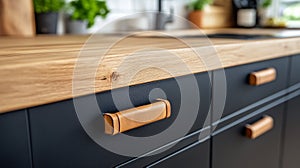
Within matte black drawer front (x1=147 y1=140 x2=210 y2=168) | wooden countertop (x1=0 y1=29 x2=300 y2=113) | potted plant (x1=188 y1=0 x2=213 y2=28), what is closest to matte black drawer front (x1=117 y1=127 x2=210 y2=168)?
matte black drawer front (x1=147 y1=140 x2=210 y2=168)

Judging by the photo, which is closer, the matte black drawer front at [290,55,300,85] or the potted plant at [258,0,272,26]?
the matte black drawer front at [290,55,300,85]

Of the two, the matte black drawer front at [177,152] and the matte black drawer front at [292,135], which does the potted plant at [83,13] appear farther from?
the matte black drawer front at [292,135]

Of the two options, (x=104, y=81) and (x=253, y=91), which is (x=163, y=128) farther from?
(x=253, y=91)

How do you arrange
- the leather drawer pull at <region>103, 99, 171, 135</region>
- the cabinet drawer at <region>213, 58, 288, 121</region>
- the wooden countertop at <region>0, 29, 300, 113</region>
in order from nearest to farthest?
the wooden countertop at <region>0, 29, 300, 113</region> → the leather drawer pull at <region>103, 99, 171, 135</region> → the cabinet drawer at <region>213, 58, 288, 121</region>

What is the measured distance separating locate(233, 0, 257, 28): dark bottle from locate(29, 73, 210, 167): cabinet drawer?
144cm

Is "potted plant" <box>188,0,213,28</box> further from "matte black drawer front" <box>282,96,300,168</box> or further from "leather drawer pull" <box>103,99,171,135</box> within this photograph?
"leather drawer pull" <box>103,99,171,135</box>

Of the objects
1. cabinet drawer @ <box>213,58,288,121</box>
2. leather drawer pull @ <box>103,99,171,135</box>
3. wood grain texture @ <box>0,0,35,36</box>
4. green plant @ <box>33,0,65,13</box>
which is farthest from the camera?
green plant @ <box>33,0,65,13</box>

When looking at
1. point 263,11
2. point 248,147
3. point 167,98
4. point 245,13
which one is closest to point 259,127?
point 248,147

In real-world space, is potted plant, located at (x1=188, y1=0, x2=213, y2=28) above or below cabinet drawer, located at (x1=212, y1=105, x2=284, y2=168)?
above

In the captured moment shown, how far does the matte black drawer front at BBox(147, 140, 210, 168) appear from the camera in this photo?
2.01 ft

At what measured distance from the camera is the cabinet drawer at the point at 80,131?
41 centimetres

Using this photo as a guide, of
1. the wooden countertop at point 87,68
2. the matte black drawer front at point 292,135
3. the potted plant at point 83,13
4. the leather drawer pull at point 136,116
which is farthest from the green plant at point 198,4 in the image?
the leather drawer pull at point 136,116

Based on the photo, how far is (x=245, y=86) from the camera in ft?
2.66

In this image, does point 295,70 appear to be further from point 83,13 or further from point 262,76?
point 83,13
